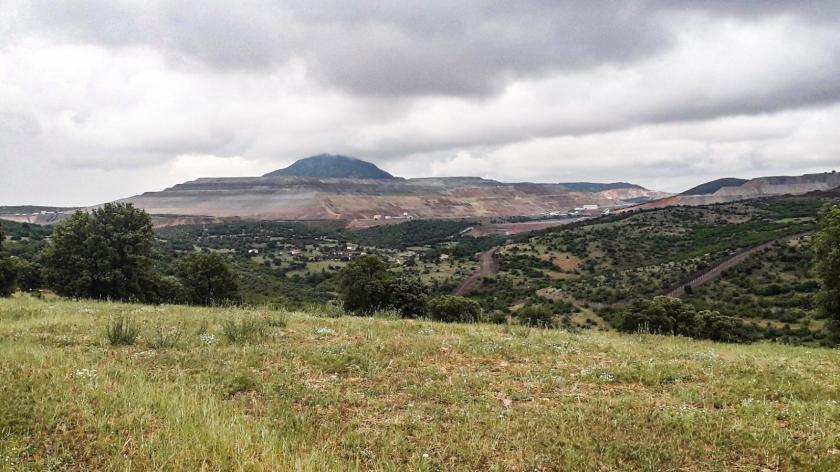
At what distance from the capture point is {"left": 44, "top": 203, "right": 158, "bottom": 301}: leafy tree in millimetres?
47531

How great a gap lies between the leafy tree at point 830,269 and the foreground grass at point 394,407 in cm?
2690

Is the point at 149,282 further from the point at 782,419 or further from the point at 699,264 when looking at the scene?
the point at 699,264

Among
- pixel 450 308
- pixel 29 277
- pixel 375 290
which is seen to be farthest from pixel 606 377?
pixel 29 277

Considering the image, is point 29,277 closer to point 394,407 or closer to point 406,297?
point 406,297

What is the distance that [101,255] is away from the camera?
48500 millimetres

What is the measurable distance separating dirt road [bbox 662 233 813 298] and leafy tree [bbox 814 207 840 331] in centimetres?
4748

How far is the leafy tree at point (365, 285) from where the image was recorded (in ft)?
204

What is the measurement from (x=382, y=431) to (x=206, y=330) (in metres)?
10.2

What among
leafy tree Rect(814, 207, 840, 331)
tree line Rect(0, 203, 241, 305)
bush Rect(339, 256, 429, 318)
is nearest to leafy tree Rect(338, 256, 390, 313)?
bush Rect(339, 256, 429, 318)

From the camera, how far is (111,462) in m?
5.73

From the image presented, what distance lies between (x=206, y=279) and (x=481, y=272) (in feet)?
266

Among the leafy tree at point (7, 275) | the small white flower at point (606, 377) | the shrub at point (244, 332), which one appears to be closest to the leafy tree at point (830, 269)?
the small white flower at point (606, 377)

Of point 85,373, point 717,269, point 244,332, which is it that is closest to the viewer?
point 85,373

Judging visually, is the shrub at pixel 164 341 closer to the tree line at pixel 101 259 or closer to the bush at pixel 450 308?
the tree line at pixel 101 259
